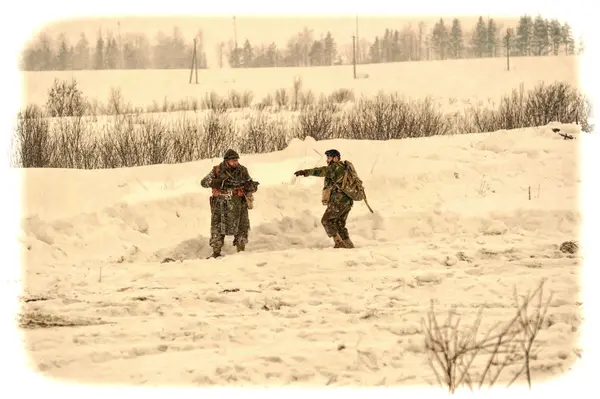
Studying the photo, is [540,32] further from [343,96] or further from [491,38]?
[343,96]

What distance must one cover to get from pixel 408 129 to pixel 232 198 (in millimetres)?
13075

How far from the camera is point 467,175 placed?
55.6ft

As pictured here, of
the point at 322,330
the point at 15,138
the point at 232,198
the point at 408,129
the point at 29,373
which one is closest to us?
the point at 29,373

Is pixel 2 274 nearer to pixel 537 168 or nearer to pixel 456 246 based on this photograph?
pixel 456 246

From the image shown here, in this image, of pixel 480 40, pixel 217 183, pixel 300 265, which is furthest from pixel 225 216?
pixel 480 40

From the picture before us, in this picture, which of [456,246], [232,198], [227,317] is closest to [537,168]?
[456,246]

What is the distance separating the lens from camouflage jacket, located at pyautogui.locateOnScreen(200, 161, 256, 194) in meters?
12.6

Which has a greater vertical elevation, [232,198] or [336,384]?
[232,198]

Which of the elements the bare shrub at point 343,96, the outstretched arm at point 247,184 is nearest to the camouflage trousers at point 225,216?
the outstretched arm at point 247,184

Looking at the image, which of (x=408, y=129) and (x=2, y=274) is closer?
(x=2, y=274)

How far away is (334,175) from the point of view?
41.7ft

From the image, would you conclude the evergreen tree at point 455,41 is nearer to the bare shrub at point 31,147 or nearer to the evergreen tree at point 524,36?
the evergreen tree at point 524,36

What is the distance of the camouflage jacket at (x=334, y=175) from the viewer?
1264 centimetres

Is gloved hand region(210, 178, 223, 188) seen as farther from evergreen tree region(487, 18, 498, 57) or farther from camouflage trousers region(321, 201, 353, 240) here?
evergreen tree region(487, 18, 498, 57)
